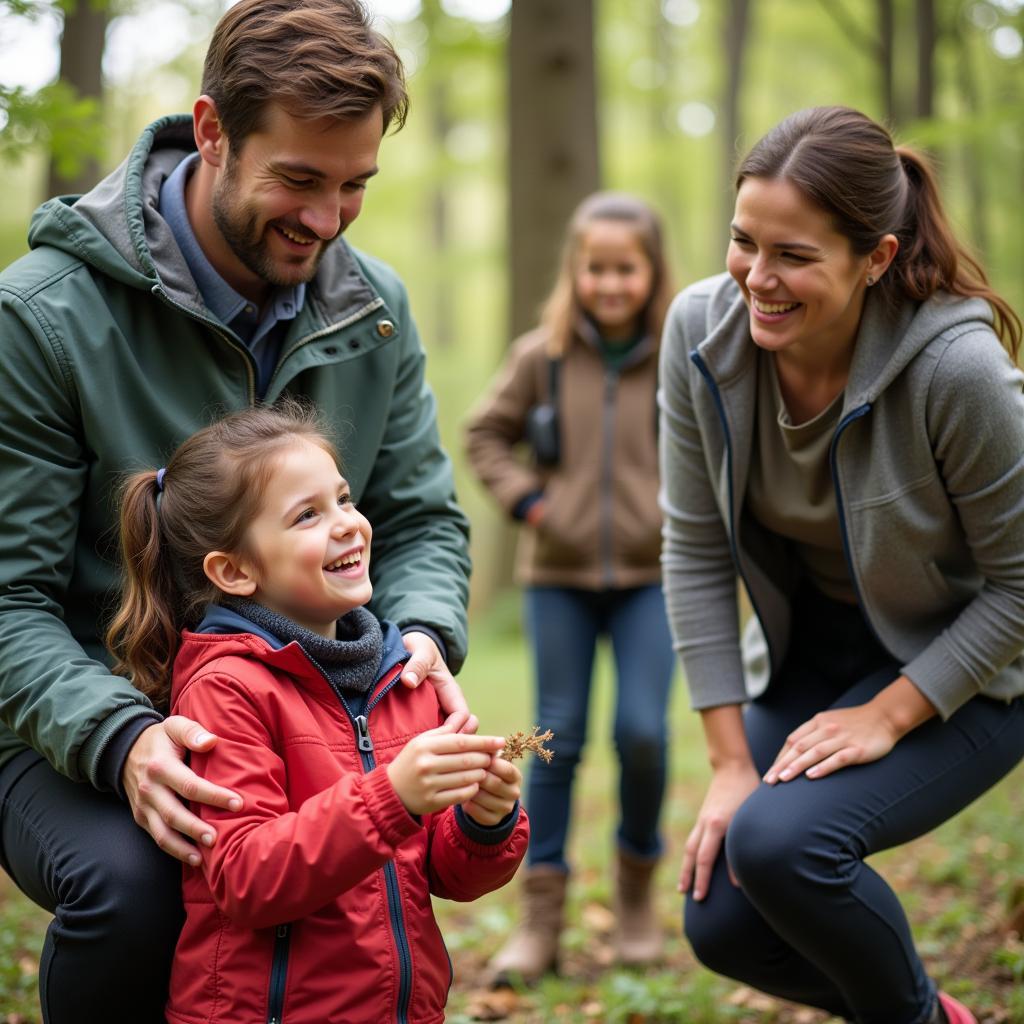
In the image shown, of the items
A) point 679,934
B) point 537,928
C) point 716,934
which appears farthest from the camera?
point 679,934

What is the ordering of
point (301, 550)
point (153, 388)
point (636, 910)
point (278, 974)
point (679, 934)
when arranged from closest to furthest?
point (278, 974)
point (301, 550)
point (153, 388)
point (636, 910)
point (679, 934)

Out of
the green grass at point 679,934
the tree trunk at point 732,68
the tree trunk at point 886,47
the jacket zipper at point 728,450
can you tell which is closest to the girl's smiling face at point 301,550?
the jacket zipper at point 728,450

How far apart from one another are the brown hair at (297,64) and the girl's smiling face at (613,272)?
2038mm

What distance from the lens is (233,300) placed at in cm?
278

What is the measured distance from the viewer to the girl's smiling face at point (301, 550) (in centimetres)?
236

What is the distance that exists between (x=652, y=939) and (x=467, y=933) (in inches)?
29.6

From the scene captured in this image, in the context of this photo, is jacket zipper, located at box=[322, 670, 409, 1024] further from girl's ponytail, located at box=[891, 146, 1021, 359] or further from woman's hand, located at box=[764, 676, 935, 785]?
girl's ponytail, located at box=[891, 146, 1021, 359]

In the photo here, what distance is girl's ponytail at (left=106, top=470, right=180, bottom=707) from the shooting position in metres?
2.42

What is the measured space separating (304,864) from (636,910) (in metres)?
2.47

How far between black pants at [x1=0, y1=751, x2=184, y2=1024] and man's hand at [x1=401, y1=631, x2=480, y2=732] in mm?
596

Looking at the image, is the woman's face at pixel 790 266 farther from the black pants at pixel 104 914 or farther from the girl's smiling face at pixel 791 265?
the black pants at pixel 104 914

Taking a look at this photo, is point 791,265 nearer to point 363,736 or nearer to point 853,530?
point 853,530

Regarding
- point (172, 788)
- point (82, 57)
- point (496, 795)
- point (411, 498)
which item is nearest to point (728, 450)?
point (411, 498)

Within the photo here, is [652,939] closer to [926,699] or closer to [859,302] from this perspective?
[926,699]
